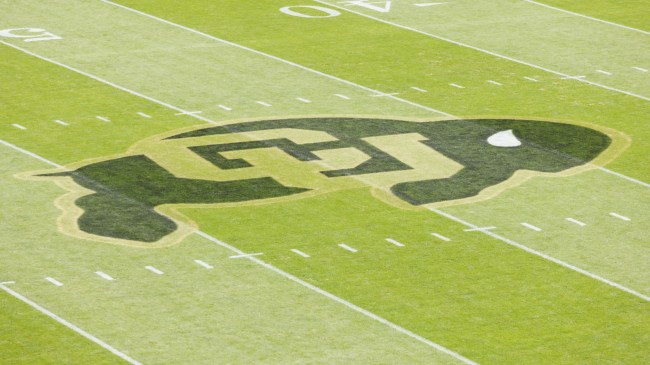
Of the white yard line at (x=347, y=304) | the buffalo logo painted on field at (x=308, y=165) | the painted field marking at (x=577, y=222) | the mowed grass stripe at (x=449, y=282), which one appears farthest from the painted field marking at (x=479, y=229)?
the white yard line at (x=347, y=304)

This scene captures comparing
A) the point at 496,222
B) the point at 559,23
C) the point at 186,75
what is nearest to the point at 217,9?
the point at 186,75

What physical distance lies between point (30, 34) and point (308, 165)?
1044cm

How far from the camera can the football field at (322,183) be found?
18.6 meters

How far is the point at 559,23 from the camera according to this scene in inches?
1379

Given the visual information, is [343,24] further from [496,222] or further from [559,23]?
[496,222]

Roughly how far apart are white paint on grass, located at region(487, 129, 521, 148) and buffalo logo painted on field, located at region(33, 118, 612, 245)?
18 millimetres

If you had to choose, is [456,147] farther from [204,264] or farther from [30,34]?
[30,34]

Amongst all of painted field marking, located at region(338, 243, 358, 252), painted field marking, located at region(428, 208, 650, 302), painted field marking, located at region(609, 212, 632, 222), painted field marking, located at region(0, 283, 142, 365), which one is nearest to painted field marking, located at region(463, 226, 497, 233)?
painted field marking, located at region(428, 208, 650, 302)

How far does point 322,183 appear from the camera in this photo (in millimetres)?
24078

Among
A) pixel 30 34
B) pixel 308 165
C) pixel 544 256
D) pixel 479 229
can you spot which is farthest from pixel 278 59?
pixel 544 256

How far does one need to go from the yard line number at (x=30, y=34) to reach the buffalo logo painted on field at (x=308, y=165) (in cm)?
738

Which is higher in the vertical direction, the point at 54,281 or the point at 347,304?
the point at 347,304

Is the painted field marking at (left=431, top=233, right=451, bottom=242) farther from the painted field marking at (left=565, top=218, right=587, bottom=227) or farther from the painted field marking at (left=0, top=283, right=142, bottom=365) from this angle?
the painted field marking at (left=0, top=283, right=142, bottom=365)

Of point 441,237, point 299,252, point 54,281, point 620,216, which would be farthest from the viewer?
point 620,216
